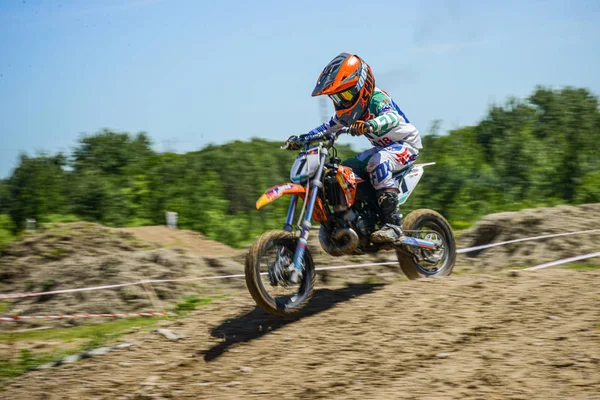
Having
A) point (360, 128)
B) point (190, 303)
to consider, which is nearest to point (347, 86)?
point (360, 128)

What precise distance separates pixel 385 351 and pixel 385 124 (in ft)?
7.59

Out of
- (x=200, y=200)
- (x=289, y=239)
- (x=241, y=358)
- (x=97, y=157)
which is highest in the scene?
(x=97, y=157)

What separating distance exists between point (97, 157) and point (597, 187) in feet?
33.5

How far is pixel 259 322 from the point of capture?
20.5 ft

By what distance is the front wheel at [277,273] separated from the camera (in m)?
5.64

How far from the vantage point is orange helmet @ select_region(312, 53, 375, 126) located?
648cm

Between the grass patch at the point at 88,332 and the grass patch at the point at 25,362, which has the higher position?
the grass patch at the point at 88,332

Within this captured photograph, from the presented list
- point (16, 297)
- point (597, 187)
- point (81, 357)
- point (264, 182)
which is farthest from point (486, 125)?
point (81, 357)

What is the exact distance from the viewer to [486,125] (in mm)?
16875

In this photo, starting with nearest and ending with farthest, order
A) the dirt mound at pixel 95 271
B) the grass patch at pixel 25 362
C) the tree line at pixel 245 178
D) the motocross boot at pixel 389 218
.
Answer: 1. the grass patch at pixel 25 362
2. the motocross boot at pixel 389 218
3. the dirt mound at pixel 95 271
4. the tree line at pixel 245 178

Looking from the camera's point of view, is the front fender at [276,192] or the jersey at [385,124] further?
the jersey at [385,124]

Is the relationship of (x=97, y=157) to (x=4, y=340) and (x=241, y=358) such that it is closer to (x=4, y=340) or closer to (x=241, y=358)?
(x=4, y=340)

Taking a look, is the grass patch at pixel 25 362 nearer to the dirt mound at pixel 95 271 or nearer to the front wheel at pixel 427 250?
the dirt mound at pixel 95 271

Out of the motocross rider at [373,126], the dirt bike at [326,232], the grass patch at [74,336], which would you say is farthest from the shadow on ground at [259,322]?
the grass patch at [74,336]
